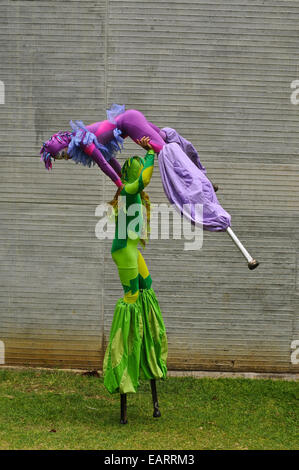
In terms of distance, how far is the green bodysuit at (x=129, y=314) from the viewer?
4238 mm

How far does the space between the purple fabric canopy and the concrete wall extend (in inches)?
67.7

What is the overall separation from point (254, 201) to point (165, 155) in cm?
197

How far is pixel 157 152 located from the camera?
4.02 meters

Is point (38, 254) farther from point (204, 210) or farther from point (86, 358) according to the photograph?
point (204, 210)

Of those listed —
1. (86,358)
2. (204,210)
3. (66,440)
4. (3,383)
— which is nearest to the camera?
(204,210)

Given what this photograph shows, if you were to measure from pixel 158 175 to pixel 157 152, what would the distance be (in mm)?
1594

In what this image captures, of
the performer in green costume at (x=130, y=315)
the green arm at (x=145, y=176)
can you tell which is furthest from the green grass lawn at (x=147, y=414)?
the green arm at (x=145, y=176)

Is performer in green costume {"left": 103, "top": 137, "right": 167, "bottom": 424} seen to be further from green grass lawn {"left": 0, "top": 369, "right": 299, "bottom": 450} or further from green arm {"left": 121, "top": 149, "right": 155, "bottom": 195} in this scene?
green grass lawn {"left": 0, "top": 369, "right": 299, "bottom": 450}

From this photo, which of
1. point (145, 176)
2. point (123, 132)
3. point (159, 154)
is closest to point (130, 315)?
point (145, 176)

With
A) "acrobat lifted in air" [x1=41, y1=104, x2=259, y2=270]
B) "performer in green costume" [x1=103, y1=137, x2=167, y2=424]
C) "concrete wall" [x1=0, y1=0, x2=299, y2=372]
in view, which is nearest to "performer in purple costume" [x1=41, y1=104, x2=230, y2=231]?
"acrobat lifted in air" [x1=41, y1=104, x2=259, y2=270]

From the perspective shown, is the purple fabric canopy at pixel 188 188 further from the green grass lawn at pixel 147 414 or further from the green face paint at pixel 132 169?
the green grass lawn at pixel 147 414

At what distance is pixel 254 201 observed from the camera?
5668 millimetres

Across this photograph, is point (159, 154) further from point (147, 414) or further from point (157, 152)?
point (147, 414)

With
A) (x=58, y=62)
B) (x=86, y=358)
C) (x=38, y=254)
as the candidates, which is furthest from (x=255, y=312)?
(x=58, y=62)
